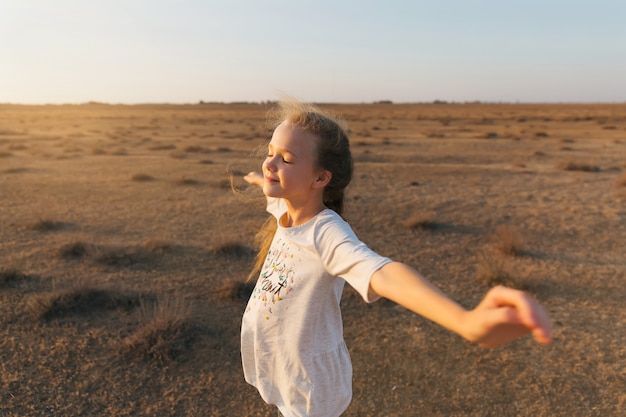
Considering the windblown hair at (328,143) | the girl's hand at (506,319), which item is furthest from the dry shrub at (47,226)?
the girl's hand at (506,319)

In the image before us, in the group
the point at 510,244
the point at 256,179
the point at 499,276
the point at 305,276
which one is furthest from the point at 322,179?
the point at 510,244

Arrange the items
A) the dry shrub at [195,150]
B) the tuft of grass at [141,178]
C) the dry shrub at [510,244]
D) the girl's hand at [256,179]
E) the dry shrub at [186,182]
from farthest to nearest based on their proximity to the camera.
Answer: the dry shrub at [195,150] → the tuft of grass at [141,178] → the dry shrub at [186,182] → the dry shrub at [510,244] → the girl's hand at [256,179]

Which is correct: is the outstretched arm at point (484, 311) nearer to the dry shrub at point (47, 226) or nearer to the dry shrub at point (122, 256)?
the dry shrub at point (122, 256)

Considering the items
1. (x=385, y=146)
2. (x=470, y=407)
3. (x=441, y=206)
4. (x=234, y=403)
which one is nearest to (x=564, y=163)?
(x=441, y=206)

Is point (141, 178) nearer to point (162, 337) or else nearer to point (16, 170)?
point (16, 170)

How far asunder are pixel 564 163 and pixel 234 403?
1239 centimetres

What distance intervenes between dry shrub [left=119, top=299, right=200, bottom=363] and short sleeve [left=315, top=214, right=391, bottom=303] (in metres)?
2.82

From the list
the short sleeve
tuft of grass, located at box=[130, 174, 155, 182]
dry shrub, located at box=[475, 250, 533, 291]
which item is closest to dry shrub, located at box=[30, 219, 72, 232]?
tuft of grass, located at box=[130, 174, 155, 182]

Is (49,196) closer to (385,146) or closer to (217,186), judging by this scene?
(217,186)

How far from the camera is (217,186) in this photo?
11.0m

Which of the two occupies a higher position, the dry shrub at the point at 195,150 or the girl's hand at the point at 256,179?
the girl's hand at the point at 256,179

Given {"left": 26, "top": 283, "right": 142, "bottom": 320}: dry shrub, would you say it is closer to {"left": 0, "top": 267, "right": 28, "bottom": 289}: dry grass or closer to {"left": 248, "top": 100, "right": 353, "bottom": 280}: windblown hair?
{"left": 0, "top": 267, "right": 28, "bottom": 289}: dry grass

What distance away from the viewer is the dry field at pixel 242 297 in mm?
3467

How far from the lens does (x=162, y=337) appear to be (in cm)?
397
